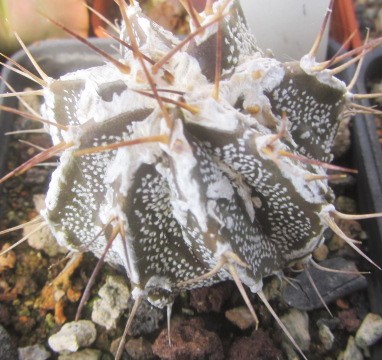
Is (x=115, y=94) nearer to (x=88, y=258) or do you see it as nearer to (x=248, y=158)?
(x=248, y=158)

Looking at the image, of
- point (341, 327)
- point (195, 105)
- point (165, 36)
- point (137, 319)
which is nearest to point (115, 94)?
point (195, 105)

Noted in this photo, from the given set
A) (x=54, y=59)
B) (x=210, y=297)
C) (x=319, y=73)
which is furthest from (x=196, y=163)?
(x=54, y=59)

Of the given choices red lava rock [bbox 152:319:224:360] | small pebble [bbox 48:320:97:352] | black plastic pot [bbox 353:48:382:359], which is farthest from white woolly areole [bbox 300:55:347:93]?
small pebble [bbox 48:320:97:352]

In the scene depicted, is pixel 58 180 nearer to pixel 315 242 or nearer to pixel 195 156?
pixel 195 156

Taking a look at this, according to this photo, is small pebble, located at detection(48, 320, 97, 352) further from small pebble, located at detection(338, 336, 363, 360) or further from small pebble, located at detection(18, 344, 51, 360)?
small pebble, located at detection(338, 336, 363, 360)

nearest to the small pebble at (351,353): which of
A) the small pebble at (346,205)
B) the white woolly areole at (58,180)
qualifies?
the small pebble at (346,205)

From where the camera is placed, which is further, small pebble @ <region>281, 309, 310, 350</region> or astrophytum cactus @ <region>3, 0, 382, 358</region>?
small pebble @ <region>281, 309, 310, 350</region>
